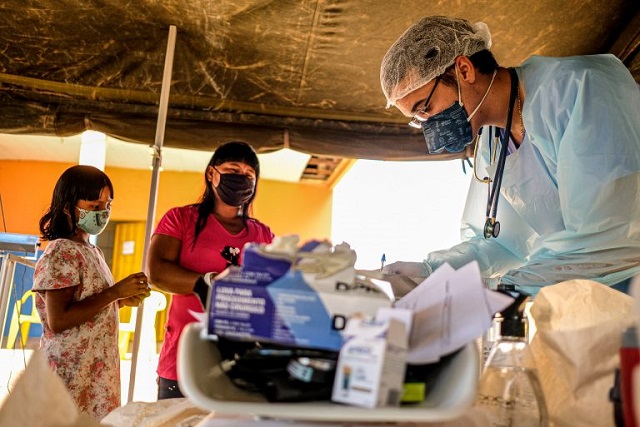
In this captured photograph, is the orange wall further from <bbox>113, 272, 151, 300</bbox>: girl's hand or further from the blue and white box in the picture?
the blue and white box

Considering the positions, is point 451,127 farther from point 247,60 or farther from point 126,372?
point 126,372

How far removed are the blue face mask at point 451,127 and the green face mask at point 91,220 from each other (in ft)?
3.92

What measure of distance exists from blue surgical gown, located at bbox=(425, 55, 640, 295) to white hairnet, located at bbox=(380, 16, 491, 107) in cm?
20

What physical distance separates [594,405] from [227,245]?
4.82ft

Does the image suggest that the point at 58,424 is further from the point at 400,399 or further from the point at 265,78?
the point at 265,78

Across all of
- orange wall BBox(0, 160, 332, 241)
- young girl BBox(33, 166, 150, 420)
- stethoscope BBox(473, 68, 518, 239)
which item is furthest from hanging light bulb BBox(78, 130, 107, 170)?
stethoscope BBox(473, 68, 518, 239)

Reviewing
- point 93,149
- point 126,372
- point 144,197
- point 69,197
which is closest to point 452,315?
point 69,197

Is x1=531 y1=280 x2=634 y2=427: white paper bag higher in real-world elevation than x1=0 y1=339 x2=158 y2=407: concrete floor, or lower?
higher

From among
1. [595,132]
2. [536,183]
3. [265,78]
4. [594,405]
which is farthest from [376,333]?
[265,78]

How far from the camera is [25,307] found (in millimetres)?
6781

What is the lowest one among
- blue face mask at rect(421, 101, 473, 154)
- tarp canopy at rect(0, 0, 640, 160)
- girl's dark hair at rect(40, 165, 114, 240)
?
girl's dark hair at rect(40, 165, 114, 240)

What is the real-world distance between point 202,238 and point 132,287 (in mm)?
292

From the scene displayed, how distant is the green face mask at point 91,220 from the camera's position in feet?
6.59

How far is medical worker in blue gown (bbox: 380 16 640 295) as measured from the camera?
3.52 feet
